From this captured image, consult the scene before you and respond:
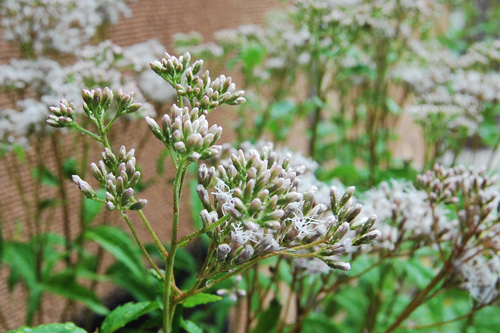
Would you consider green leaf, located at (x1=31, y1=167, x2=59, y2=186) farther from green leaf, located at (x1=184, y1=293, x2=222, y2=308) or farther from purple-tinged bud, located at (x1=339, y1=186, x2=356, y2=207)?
purple-tinged bud, located at (x1=339, y1=186, x2=356, y2=207)

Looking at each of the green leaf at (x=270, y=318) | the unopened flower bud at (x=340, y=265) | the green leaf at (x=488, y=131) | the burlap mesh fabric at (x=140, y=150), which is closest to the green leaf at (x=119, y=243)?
the burlap mesh fabric at (x=140, y=150)

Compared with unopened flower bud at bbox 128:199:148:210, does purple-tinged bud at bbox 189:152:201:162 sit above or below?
above

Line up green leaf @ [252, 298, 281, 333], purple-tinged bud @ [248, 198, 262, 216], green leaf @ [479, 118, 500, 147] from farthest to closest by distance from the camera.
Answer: green leaf @ [479, 118, 500, 147]
green leaf @ [252, 298, 281, 333]
purple-tinged bud @ [248, 198, 262, 216]

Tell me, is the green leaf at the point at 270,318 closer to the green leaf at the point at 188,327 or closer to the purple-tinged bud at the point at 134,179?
the green leaf at the point at 188,327

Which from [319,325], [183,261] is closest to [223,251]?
[319,325]

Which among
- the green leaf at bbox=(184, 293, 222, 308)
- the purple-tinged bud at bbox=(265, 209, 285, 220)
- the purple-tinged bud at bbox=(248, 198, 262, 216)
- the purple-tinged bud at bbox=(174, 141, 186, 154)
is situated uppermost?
the purple-tinged bud at bbox=(174, 141, 186, 154)

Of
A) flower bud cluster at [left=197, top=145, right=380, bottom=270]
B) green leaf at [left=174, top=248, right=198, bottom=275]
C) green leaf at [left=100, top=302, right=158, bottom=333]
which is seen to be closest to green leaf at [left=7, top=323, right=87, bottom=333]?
green leaf at [left=100, top=302, right=158, bottom=333]

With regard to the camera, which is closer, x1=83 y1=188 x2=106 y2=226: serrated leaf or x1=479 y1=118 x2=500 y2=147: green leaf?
x1=83 y1=188 x2=106 y2=226: serrated leaf

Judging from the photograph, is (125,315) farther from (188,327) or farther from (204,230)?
(204,230)
